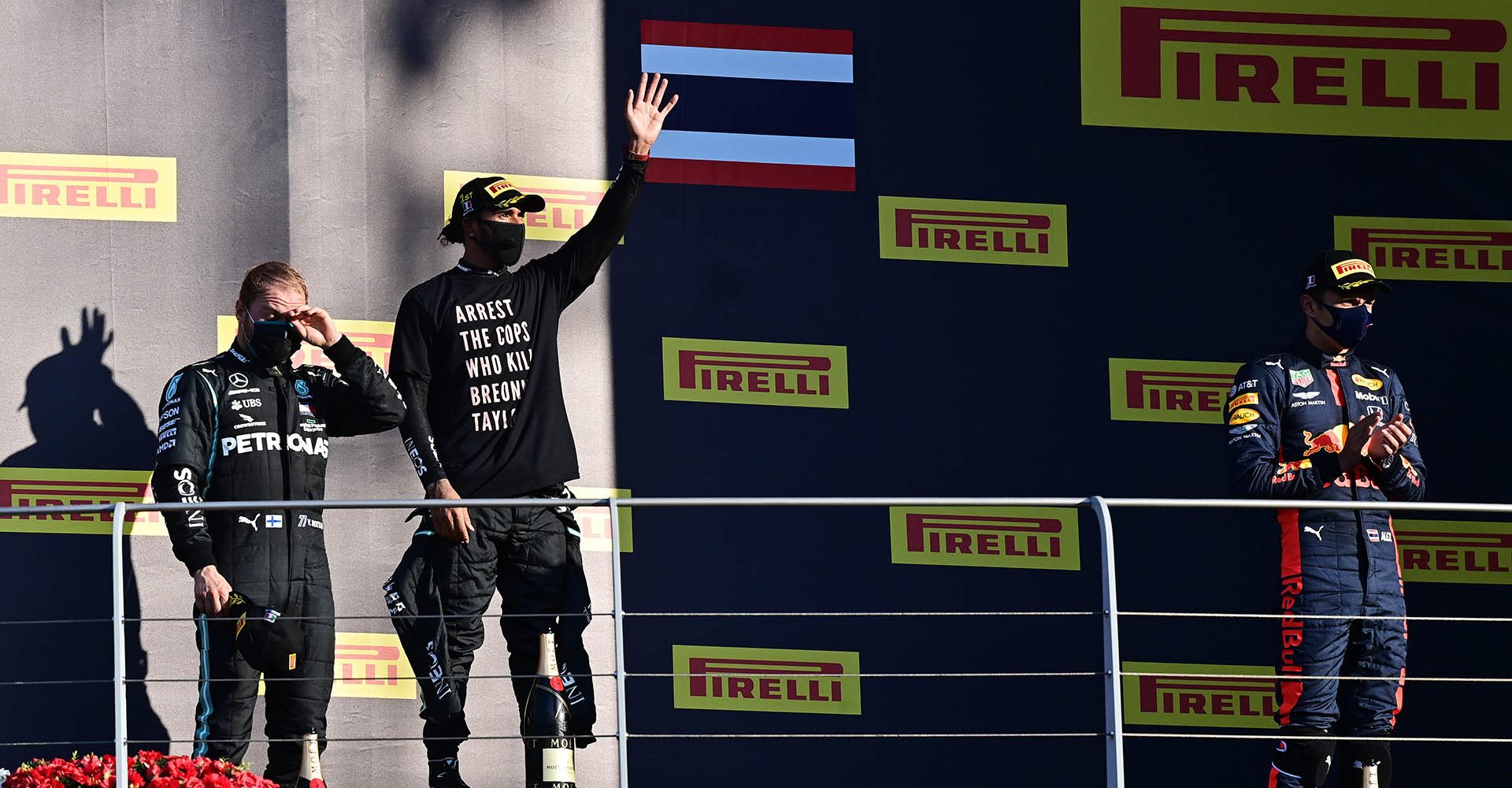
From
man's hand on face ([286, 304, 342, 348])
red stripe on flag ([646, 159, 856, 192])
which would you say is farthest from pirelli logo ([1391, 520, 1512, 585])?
man's hand on face ([286, 304, 342, 348])

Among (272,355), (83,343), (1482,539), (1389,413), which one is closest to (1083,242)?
(1389,413)

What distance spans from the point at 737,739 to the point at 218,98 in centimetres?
226

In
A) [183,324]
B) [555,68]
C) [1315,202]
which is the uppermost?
[555,68]

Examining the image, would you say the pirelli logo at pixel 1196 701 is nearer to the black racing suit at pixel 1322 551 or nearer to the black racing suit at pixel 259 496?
the black racing suit at pixel 1322 551

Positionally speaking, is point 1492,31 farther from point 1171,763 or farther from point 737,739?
point 737,739

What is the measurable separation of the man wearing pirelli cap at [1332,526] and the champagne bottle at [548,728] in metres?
1.56

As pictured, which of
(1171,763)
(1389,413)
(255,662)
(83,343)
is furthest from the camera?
(1171,763)

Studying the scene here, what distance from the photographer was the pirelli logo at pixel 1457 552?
496cm

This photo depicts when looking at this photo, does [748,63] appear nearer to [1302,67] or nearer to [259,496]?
[1302,67]

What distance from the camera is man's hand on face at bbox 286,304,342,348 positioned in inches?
149

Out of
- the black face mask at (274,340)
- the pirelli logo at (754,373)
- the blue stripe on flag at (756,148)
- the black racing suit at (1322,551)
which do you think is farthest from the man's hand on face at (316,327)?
the black racing suit at (1322,551)

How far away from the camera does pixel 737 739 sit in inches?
184

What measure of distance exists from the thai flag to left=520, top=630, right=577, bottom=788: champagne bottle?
165 cm

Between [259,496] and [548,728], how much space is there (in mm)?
866
